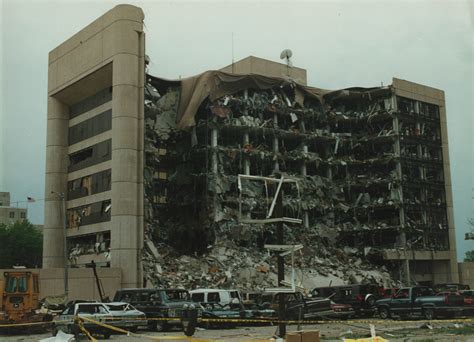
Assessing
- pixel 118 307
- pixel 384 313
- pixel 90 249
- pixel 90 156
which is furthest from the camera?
pixel 90 156

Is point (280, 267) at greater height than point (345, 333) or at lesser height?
greater

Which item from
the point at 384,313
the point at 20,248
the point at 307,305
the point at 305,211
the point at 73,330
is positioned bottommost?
the point at 384,313

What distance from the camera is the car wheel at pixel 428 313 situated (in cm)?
3077

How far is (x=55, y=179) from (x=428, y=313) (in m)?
44.7

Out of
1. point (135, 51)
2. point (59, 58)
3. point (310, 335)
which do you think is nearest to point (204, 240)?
point (135, 51)

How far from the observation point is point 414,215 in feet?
238

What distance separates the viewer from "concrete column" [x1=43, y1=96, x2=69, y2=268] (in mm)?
63344

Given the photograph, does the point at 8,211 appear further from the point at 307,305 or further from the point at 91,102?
the point at 307,305

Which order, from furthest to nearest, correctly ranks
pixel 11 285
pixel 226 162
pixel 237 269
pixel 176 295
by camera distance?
pixel 226 162 → pixel 237 269 → pixel 11 285 → pixel 176 295

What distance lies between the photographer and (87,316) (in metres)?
25.1

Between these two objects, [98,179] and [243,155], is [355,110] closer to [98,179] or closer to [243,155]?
[243,155]

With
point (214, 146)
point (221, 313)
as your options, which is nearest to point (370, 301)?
point (221, 313)

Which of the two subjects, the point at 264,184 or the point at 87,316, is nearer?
the point at 87,316

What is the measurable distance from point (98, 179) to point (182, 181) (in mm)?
9246
